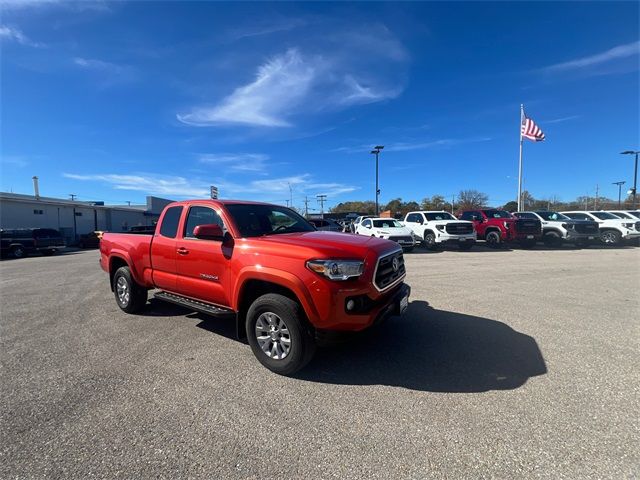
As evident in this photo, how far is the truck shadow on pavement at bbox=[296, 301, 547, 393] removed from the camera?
11.4 feet

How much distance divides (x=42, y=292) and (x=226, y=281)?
6.90 m

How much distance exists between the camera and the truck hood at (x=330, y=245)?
349cm

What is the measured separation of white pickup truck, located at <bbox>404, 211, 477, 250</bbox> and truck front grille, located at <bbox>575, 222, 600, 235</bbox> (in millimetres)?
5714

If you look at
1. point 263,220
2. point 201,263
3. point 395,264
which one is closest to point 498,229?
point 395,264

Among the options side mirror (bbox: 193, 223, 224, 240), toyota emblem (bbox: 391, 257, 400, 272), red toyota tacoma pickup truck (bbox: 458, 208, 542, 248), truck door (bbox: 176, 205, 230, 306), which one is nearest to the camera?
side mirror (bbox: 193, 223, 224, 240)

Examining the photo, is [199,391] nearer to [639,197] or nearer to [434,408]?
[434,408]

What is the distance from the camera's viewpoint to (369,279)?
3.52 m

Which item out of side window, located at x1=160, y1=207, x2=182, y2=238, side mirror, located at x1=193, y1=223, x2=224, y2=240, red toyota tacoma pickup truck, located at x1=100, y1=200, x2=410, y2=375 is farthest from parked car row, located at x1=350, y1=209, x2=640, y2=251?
side mirror, located at x1=193, y1=223, x2=224, y2=240

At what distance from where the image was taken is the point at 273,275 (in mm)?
3586

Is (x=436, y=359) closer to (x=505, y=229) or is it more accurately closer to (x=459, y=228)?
(x=459, y=228)

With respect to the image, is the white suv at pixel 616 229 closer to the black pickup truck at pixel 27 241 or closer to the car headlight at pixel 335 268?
the car headlight at pixel 335 268

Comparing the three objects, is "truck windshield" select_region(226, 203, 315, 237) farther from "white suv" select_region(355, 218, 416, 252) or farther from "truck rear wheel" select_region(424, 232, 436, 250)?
"truck rear wheel" select_region(424, 232, 436, 250)

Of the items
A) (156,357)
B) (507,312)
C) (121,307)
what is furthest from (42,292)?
(507,312)

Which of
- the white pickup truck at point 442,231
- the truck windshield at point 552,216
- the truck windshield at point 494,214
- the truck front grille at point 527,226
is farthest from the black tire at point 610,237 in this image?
the white pickup truck at point 442,231
